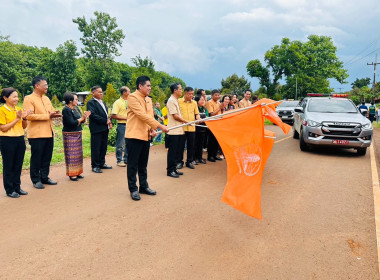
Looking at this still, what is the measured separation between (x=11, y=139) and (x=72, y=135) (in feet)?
3.99

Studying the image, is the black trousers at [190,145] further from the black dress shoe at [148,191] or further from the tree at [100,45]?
the tree at [100,45]

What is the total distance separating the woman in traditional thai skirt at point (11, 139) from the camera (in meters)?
4.70

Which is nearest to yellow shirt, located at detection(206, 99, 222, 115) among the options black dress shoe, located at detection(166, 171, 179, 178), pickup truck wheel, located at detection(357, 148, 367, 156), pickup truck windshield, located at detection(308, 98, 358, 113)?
black dress shoe, located at detection(166, 171, 179, 178)

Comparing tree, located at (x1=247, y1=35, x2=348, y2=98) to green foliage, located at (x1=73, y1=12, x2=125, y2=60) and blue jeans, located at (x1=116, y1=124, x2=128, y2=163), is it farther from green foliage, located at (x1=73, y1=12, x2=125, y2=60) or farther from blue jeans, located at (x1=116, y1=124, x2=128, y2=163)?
blue jeans, located at (x1=116, y1=124, x2=128, y2=163)

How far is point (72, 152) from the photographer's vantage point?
5.87 metres

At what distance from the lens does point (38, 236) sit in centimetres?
352

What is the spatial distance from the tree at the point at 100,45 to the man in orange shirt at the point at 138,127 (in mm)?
47613

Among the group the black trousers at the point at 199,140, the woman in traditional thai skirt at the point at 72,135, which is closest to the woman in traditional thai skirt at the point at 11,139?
the woman in traditional thai skirt at the point at 72,135

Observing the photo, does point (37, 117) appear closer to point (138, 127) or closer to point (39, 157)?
point (39, 157)

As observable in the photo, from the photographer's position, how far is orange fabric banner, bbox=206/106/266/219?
366cm

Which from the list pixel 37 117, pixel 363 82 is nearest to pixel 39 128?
pixel 37 117

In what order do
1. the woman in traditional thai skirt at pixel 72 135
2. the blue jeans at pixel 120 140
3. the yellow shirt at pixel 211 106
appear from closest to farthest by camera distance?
the woman in traditional thai skirt at pixel 72 135 → the blue jeans at pixel 120 140 → the yellow shirt at pixel 211 106

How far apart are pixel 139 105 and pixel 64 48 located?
50.8 m

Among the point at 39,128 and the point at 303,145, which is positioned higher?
the point at 39,128
